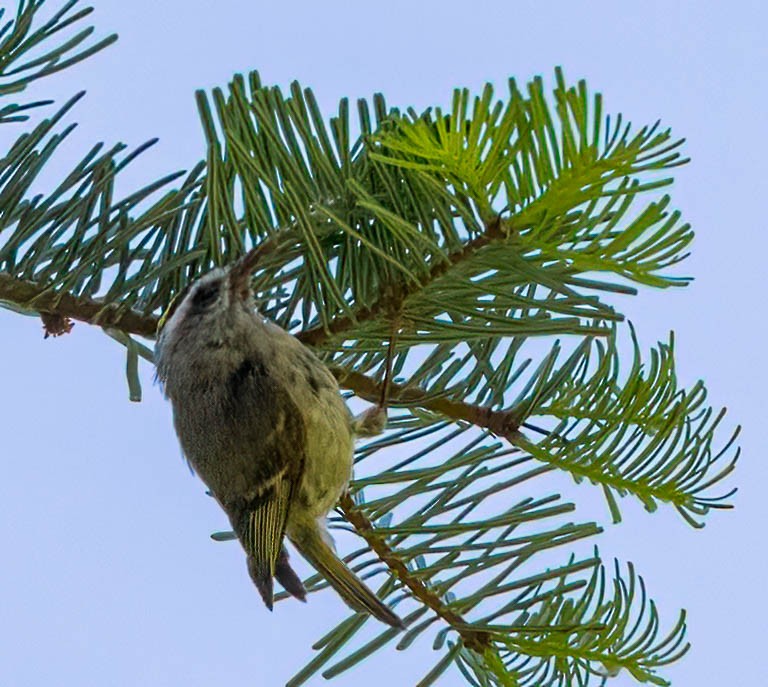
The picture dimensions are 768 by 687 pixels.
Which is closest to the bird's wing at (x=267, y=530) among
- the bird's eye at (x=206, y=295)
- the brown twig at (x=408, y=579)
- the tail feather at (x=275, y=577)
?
the tail feather at (x=275, y=577)

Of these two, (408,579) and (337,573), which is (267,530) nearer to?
(337,573)

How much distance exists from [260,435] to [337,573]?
9.7 inches

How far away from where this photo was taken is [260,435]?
1.36m

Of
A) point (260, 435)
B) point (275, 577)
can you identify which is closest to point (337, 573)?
point (275, 577)

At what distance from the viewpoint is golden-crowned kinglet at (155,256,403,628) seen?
126 cm

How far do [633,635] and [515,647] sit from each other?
→ 0.10m

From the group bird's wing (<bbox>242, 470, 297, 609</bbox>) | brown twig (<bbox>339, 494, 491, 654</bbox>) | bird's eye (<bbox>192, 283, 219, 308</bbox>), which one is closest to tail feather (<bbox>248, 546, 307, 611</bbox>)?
bird's wing (<bbox>242, 470, 297, 609</bbox>)

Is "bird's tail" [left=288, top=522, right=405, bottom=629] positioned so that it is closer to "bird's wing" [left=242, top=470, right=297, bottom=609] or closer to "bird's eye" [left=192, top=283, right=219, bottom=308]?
"bird's wing" [left=242, top=470, right=297, bottom=609]

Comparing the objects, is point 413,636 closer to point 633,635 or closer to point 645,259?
point 633,635

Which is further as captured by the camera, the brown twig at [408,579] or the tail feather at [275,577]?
the tail feather at [275,577]

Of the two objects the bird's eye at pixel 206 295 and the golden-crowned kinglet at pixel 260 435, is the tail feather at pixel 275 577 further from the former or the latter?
the bird's eye at pixel 206 295

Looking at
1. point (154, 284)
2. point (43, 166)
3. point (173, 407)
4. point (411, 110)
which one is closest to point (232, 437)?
point (173, 407)

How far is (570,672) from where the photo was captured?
3.18ft

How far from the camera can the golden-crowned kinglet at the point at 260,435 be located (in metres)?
1.26
